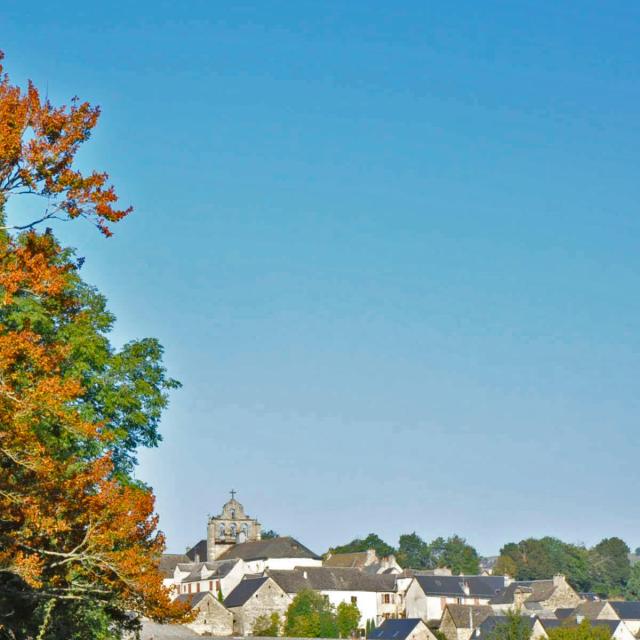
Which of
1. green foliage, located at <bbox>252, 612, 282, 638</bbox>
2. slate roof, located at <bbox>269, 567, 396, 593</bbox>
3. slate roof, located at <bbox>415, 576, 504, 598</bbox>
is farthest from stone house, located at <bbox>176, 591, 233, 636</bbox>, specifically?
slate roof, located at <bbox>415, 576, 504, 598</bbox>

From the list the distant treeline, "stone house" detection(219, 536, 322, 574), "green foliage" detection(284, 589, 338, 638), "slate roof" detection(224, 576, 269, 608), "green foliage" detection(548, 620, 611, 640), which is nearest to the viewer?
"green foliage" detection(548, 620, 611, 640)

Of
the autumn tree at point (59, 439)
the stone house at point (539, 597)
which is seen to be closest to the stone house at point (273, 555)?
the stone house at point (539, 597)

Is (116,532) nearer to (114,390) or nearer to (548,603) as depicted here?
(114,390)

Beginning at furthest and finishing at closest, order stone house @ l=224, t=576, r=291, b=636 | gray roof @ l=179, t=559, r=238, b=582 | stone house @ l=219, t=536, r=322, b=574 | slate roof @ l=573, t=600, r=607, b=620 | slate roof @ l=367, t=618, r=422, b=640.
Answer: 1. stone house @ l=219, t=536, r=322, b=574
2. gray roof @ l=179, t=559, r=238, b=582
3. slate roof @ l=573, t=600, r=607, b=620
4. stone house @ l=224, t=576, r=291, b=636
5. slate roof @ l=367, t=618, r=422, b=640

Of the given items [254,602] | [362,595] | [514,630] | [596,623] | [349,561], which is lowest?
[514,630]

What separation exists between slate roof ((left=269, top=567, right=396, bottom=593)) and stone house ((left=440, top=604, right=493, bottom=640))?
270 inches

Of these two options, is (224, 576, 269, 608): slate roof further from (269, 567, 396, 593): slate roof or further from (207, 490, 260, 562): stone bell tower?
(207, 490, 260, 562): stone bell tower

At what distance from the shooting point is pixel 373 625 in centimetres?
10988

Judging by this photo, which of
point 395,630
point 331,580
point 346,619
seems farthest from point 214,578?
point 395,630

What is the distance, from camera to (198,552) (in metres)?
138

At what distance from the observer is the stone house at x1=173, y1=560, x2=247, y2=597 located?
114 meters

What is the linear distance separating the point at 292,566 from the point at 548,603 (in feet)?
96.1

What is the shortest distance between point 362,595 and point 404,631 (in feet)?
58.4

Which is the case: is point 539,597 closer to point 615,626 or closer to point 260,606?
point 615,626
